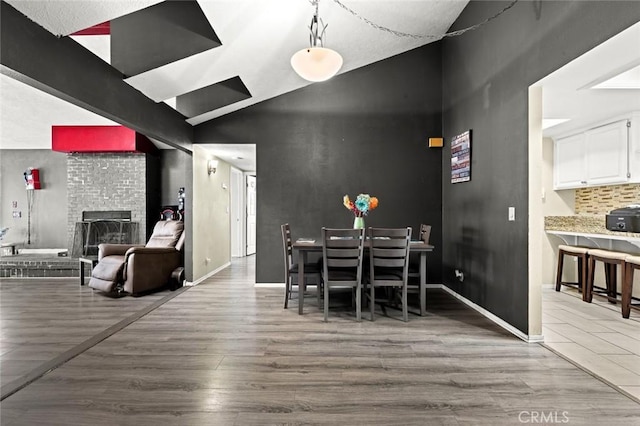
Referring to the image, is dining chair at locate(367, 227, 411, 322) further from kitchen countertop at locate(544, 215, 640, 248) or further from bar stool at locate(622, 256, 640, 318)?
kitchen countertop at locate(544, 215, 640, 248)

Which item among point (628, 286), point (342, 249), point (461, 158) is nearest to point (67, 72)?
point (342, 249)

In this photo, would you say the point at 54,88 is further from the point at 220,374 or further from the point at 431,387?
the point at 431,387

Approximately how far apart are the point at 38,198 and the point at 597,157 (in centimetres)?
1003

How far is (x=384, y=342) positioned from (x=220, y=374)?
1.42 m

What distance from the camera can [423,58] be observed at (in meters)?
5.27

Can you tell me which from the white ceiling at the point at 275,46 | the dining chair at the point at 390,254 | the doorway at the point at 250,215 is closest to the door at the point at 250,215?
the doorway at the point at 250,215

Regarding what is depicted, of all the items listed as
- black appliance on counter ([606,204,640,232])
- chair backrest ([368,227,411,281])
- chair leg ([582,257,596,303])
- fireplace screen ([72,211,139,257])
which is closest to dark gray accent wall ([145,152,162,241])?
fireplace screen ([72,211,139,257])

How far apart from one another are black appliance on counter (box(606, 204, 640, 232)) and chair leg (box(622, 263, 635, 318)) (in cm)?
133

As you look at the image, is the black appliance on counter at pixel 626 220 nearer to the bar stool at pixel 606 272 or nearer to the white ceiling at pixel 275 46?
the white ceiling at pixel 275 46

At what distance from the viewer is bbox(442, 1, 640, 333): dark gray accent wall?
2471 mm

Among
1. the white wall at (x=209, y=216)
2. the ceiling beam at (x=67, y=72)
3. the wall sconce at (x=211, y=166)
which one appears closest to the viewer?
the ceiling beam at (x=67, y=72)

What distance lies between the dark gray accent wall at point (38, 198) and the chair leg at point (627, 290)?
9.49 metres

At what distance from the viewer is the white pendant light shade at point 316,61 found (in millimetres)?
2996

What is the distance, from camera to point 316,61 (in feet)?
9.91
